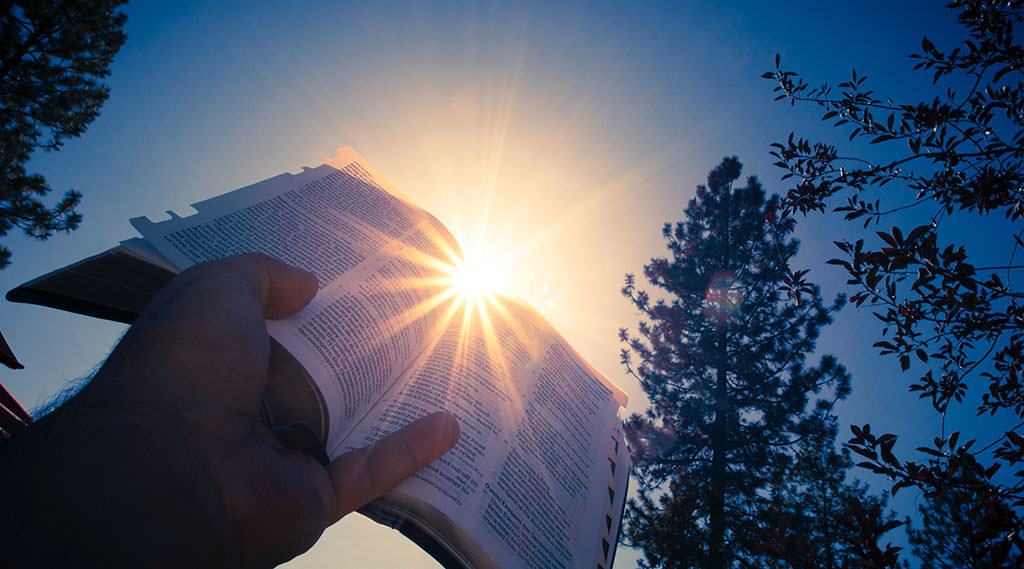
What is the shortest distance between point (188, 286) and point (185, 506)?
86 cm

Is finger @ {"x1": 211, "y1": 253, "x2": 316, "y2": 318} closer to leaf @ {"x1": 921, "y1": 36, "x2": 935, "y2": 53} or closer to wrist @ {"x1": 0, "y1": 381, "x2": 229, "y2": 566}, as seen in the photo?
wrist @ {"x1": 0, "y1": 381, "x2": 229, "y2": 566}

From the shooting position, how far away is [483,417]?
2078 mm

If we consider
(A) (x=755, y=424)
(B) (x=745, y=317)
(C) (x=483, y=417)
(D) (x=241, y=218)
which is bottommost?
(C) (x=483, y=417)

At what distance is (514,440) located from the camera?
212cm

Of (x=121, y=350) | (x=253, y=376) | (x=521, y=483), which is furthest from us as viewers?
(x=521, y=483)

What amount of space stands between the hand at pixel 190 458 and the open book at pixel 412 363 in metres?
0.22

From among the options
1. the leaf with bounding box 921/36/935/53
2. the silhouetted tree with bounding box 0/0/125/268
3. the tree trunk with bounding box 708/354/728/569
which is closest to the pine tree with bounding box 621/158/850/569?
the tree trunk with bounding box 708/354/728/569

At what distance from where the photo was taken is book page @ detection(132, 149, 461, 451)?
178 cm

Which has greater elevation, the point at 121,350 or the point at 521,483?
the point at 521,483

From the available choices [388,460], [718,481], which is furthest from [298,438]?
[718,481]

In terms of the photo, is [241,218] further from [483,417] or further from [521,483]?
[521,483]

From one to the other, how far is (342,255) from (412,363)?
0.84m

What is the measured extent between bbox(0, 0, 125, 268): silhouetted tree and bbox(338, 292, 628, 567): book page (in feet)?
36.9

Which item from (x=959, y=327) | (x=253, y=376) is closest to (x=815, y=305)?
(x=959, y=327)
